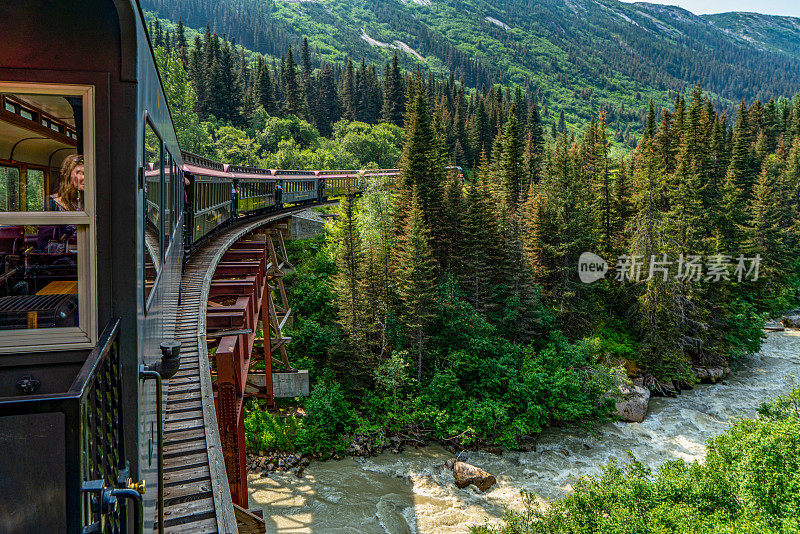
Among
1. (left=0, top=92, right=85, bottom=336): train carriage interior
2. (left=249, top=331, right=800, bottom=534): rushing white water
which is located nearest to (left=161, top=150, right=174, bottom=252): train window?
(left=0, top=92, right=85, bottom=336): train carriage interior

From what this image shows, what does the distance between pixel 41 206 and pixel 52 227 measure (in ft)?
0.40

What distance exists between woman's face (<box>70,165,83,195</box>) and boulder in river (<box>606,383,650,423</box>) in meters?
23.8

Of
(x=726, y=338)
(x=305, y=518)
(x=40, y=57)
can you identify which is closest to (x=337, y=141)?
(x=726, y=338)

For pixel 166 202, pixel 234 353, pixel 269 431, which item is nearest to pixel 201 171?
pixel 234 353

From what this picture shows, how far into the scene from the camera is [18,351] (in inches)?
100

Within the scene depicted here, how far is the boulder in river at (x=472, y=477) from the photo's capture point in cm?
1745

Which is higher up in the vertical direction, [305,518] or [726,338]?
[726,338]

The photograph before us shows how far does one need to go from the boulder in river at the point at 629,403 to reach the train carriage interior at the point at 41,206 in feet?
77.9

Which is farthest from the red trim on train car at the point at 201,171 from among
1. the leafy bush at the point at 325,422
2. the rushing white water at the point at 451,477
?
the rushing white water at the point at 451,477

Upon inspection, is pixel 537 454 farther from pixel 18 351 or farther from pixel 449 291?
pixel 18 351

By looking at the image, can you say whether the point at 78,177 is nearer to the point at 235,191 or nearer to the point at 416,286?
the point at 416,286

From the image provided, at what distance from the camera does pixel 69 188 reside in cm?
275

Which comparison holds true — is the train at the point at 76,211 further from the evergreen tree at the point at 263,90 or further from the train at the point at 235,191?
the evergreen tree at the point at 263,90

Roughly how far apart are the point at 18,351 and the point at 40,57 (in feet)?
5.00
